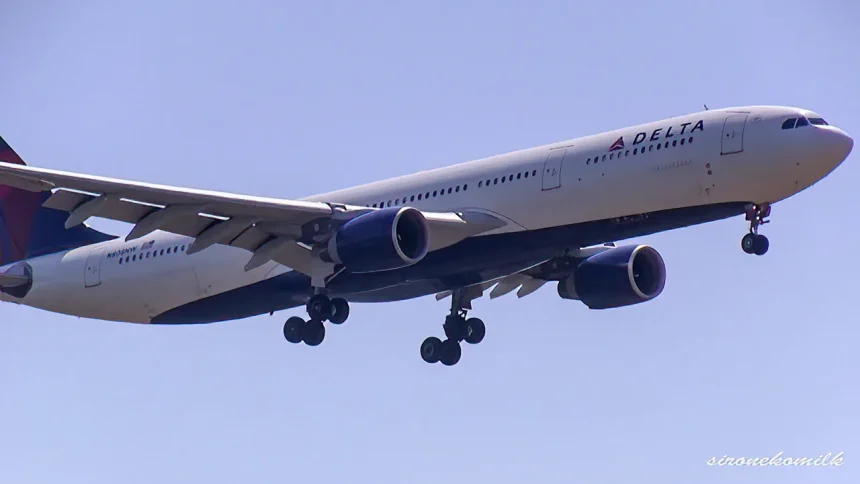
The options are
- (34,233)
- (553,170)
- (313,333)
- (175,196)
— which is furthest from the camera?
(34,233)

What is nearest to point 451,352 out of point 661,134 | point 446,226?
point 446,226

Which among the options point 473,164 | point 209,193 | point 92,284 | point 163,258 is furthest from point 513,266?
point 92,284

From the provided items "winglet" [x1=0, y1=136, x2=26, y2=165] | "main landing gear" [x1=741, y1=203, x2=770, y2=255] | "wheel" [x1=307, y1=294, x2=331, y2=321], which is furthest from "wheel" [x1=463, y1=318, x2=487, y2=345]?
"winglet" [x1=0, y1=136, x2=26, y2=165]

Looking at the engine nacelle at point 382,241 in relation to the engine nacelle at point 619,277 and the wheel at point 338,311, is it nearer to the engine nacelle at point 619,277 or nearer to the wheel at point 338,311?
the wheel at point 338,311

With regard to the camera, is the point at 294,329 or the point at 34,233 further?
the point at 34,233

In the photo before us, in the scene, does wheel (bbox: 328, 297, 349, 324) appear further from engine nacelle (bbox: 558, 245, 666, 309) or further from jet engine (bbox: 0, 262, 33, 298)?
jet engine (bbox: 0, 262, 33, 298)

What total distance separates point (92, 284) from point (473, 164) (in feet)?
44.7

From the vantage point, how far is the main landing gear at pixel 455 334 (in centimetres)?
4512

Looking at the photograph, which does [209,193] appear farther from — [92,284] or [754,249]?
[754,249]

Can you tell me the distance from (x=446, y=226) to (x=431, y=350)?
25.9ft

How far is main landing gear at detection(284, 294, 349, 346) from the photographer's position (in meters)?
41.1

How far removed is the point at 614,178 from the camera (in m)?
37.0

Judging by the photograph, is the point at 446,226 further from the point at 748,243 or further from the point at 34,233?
the point at 34,233

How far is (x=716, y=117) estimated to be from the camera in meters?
36.8
